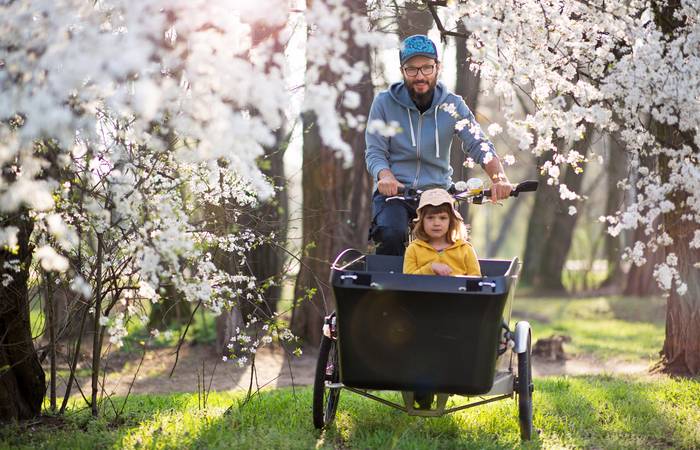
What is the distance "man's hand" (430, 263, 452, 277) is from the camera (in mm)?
4461

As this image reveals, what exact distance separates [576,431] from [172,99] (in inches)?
124

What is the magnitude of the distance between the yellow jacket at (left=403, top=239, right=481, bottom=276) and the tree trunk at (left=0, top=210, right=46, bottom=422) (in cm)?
208

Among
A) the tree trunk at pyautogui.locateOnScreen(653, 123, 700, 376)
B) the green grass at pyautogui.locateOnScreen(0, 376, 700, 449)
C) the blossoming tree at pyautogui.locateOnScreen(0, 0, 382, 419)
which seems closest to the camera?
the blossoming tree at pyautogui.locateOnScreen(0, 0, 382, 419)

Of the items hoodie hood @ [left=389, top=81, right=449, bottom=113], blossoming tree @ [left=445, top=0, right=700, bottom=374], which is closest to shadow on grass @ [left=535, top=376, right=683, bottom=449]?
blossoming tree @ [left=445, top=0, right=700, bottom=374]

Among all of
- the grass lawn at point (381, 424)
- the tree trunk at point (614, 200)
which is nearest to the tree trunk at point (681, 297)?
the grass lawn at point (381, 424)

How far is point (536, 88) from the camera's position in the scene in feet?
18.6

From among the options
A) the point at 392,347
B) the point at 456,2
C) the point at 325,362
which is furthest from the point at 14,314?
the point at 456,2

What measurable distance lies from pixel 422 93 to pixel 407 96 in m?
0.13

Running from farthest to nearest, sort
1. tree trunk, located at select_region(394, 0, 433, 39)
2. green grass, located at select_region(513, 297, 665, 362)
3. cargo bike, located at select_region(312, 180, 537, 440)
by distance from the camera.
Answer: green grass, located at select_region(513, 297, 665, 362) → tree trunk, located at select_region(394, 0, 433, 39) → cargo bike, located at select_region(312, 180, 537, 440)

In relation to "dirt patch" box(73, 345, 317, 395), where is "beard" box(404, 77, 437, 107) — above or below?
above

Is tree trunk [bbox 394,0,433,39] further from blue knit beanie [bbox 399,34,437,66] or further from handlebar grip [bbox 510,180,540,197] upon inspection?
handlebar grip [bbox 510,180,540,197]

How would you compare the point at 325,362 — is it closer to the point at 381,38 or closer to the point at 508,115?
the point at 381,38

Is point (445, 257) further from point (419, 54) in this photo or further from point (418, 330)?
point (419, 54)

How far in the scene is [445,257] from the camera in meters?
4.68
